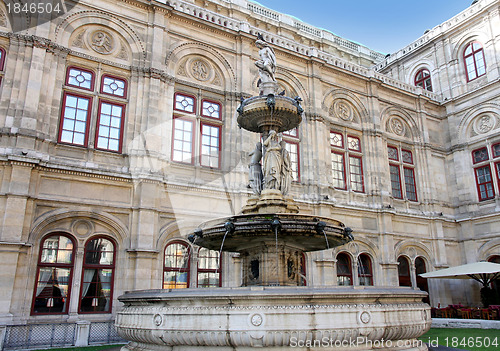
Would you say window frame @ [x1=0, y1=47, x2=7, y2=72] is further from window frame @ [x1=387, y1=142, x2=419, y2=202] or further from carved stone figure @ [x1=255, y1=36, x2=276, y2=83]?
window frame @ [x1=387, y1=142, x2=419, y2=202]

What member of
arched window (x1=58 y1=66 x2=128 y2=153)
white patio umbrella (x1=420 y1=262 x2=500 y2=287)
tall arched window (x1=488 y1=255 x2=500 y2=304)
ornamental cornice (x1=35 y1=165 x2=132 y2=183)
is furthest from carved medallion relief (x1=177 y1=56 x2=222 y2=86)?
tall arched window (x1=488 y1=255 x2=500 y2=304)

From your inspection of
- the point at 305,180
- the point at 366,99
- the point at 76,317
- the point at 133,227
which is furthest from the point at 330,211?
the point at 76,317

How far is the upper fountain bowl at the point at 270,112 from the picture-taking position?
9.32 metres

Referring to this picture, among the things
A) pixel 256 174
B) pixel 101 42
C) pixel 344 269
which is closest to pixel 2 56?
pixel 101 42

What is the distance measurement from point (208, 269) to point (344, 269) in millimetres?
6421

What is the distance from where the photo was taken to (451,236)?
21109 mm

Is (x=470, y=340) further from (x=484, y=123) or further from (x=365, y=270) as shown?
(x=484, y=123)

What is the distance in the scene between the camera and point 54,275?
1226cm

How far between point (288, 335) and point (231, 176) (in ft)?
34.9

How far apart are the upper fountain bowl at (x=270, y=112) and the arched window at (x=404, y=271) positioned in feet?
40.5

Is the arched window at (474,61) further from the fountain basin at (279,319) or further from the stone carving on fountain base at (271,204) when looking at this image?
the fountain basin at (279,319)

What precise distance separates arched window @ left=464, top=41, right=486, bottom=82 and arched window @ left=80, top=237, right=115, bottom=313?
20233 millimetres

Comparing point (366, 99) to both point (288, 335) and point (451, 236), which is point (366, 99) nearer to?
point (451, 236)

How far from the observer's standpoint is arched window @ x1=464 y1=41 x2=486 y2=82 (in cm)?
2191
